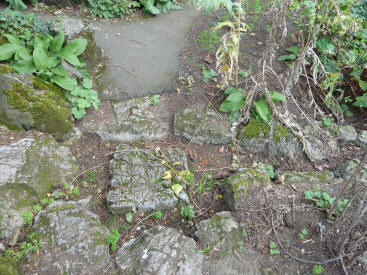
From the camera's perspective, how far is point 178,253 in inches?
109

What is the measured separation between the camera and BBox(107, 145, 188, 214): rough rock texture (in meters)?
3.29

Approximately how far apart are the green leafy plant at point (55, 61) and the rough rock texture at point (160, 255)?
2132mm

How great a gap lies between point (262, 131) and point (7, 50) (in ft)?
12.5

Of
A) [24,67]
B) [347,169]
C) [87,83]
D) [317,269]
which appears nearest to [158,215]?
[317,269]

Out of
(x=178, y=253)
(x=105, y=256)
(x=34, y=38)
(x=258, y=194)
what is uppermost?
(x=34, y=38)

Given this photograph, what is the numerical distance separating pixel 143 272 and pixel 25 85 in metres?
2.80

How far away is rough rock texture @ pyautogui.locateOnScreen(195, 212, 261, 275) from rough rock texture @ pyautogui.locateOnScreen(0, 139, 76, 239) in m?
1.83

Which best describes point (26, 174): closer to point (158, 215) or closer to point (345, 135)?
point (158, 215)

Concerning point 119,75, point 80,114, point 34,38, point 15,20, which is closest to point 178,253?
point 80,114

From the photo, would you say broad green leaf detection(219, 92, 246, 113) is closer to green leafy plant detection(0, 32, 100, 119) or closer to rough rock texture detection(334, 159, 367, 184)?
rough rock texture detection(334, 159, 367, 184)

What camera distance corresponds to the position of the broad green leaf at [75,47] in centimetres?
434

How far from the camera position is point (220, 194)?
3650 millimetres

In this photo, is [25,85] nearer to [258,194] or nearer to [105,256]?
[105,256]

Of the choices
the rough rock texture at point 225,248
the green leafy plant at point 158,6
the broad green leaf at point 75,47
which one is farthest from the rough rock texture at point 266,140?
the green leafy plant at point 158,6
